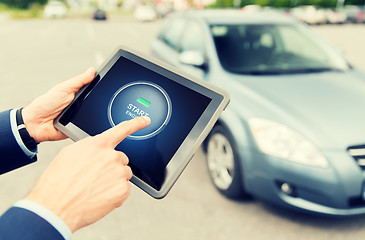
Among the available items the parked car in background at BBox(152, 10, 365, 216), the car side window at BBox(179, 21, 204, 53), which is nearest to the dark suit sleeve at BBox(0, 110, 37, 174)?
the parked car in background at BBox(152, 10, 365, 216)

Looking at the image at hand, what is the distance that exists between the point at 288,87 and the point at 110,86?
1.79 m

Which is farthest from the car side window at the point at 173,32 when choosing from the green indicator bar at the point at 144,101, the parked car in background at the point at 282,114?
the green indicator bar at the point at 144,101

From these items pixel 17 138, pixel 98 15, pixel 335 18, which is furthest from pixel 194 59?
pixel 98 15

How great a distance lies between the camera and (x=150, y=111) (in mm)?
1241

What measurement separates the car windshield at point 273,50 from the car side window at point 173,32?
0.73 meters

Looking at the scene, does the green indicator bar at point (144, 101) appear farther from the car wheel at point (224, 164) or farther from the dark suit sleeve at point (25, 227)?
the car wheel at point (224, 164)

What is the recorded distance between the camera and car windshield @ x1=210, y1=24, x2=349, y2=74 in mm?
3127

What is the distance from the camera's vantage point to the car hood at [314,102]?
215 cm

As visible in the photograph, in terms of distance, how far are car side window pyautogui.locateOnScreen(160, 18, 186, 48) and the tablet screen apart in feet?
8.77

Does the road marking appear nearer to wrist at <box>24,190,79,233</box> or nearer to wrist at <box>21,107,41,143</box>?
wrist at <box>21,107,41,143</box>

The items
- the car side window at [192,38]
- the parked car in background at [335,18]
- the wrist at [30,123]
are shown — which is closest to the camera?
the wrist at [30,123]

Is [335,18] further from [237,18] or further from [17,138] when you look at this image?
[17,138]

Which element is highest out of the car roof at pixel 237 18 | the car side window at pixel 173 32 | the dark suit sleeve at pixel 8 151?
the dark suit sleeve at pixel 8 151

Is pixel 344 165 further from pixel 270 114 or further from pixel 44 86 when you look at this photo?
pixel 44 86
